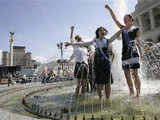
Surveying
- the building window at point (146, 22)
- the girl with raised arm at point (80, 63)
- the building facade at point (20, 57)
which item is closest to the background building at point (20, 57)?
the building facade at point (20, 57)

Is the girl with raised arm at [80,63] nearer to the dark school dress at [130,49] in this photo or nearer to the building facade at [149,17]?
the dark school dress at [130,49]

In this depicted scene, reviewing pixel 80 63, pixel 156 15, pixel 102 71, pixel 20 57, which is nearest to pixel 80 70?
pixel 80 63

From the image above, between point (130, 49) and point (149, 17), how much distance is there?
5124 cm

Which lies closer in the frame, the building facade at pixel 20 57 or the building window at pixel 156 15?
the building window at pixel 156 15

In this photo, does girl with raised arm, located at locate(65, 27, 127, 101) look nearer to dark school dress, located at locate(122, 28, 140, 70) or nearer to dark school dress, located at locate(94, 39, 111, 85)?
dark school dress, located at locate(94, 39, 111, 85)

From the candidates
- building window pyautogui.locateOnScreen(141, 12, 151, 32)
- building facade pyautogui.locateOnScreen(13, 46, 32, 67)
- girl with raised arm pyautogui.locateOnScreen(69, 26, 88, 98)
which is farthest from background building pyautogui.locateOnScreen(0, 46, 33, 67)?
girl with raised arm pyautogui.locateOnScreen(69, 26, 88, 98)

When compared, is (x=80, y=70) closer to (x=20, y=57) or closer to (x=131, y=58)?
(x=131, y=58)

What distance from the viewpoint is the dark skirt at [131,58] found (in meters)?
3.86

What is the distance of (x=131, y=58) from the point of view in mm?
3908

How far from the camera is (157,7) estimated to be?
45625mm

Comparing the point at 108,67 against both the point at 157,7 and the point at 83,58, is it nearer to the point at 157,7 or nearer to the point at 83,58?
the point at 83,58

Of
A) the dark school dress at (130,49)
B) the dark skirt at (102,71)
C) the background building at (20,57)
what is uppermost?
the background building at (20,57)

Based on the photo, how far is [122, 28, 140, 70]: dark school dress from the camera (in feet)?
12.7

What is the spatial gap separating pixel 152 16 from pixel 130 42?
161 ft
